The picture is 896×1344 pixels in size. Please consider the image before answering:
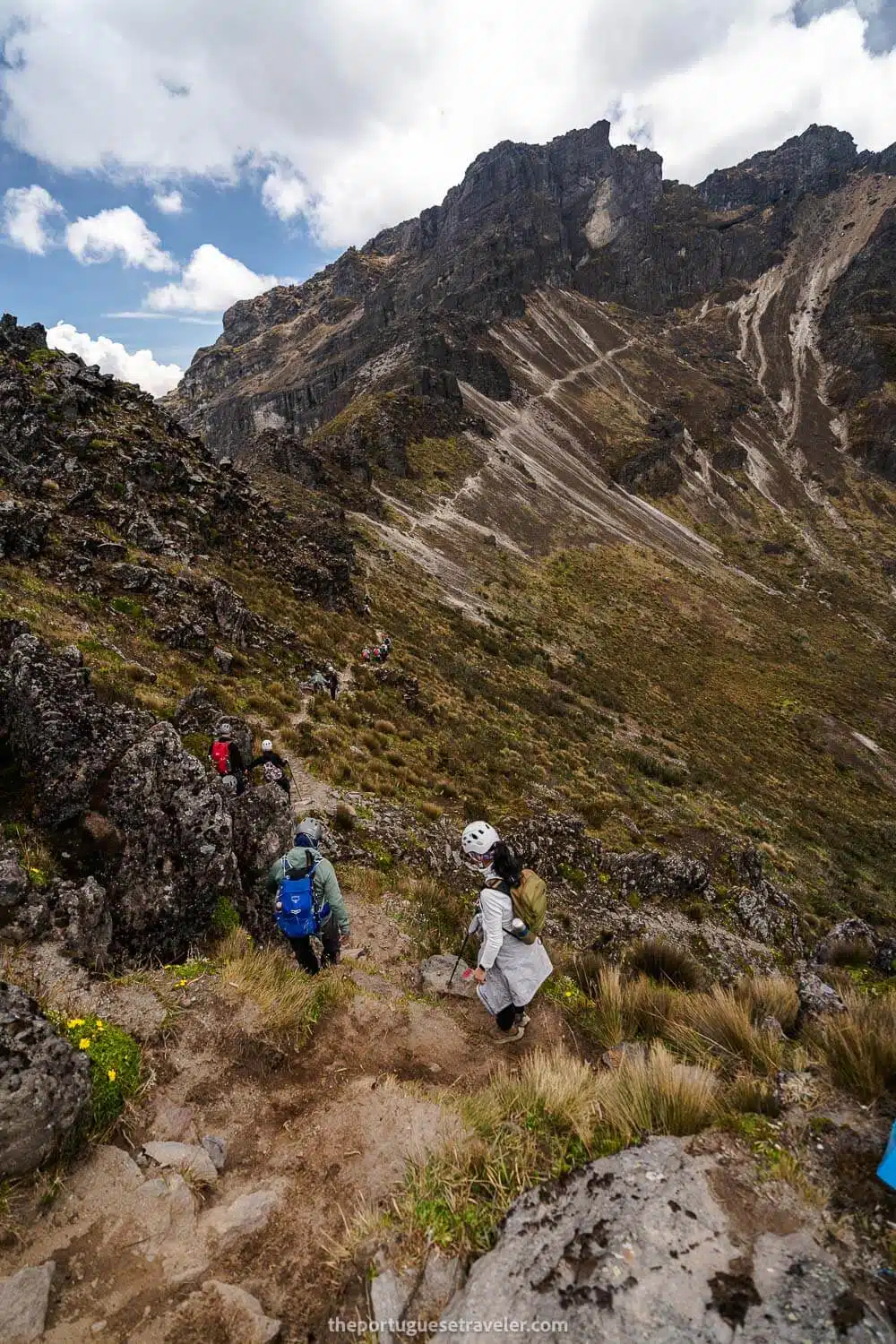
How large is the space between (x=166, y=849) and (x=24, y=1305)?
4.39 m

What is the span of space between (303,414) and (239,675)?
98.4 m

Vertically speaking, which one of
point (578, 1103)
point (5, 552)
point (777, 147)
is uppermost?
point (777, 147)

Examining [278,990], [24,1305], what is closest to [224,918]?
[278,990]

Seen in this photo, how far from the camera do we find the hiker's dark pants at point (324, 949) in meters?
6.88

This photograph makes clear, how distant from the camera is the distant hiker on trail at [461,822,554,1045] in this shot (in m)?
5.48

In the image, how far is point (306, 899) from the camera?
6.59 meters

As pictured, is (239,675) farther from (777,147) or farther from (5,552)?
(777,147)

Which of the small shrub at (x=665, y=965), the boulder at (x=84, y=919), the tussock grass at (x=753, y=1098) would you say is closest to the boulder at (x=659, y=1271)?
the tussock grass at (x=753, y=1098)

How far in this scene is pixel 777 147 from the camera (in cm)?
19450

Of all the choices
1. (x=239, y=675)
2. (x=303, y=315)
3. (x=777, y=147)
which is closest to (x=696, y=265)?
(x=777, y=147)

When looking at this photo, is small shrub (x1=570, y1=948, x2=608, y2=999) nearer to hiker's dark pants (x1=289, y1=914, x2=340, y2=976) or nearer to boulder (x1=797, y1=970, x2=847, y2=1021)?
boulder (x1=797, y1=970, x2=847, y2=1021)

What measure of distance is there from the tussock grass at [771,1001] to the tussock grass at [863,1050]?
104 centimetres

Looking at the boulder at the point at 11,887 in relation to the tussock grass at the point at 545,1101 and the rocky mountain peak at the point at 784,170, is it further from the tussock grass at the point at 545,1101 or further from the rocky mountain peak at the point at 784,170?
the rocky mountain peak at the point at 784,170

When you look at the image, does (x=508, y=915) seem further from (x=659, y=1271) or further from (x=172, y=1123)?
(x=172, y=1123)
